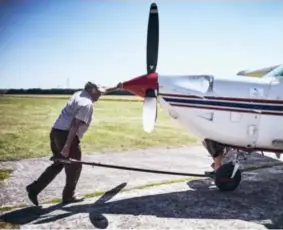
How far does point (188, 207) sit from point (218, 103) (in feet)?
5.74

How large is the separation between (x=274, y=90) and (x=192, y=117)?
4.71 feet

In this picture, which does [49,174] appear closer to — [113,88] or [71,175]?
[71,175]

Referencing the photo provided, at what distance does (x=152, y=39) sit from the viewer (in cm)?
639

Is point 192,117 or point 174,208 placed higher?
point 192,117

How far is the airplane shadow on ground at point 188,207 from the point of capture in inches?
203

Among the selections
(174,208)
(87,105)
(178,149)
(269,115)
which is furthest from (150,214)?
(178,149)

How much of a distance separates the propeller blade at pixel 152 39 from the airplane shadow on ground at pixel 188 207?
2222 millimetres

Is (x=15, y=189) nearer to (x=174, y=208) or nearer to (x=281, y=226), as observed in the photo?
(x=174, y=208)

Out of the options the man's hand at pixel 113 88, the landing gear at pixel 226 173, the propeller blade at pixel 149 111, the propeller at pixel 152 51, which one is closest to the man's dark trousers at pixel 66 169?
the man's hand at pixel 113 88

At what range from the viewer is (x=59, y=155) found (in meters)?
5.82

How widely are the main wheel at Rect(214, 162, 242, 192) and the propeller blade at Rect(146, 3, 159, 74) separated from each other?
2.11 metres

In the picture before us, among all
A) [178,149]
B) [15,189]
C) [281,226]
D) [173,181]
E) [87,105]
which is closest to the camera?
[281,226]

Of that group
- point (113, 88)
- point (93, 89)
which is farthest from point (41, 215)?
point (113, 88)

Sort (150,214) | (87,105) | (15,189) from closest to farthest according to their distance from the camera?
(150,214), (87,105), (15,189)
